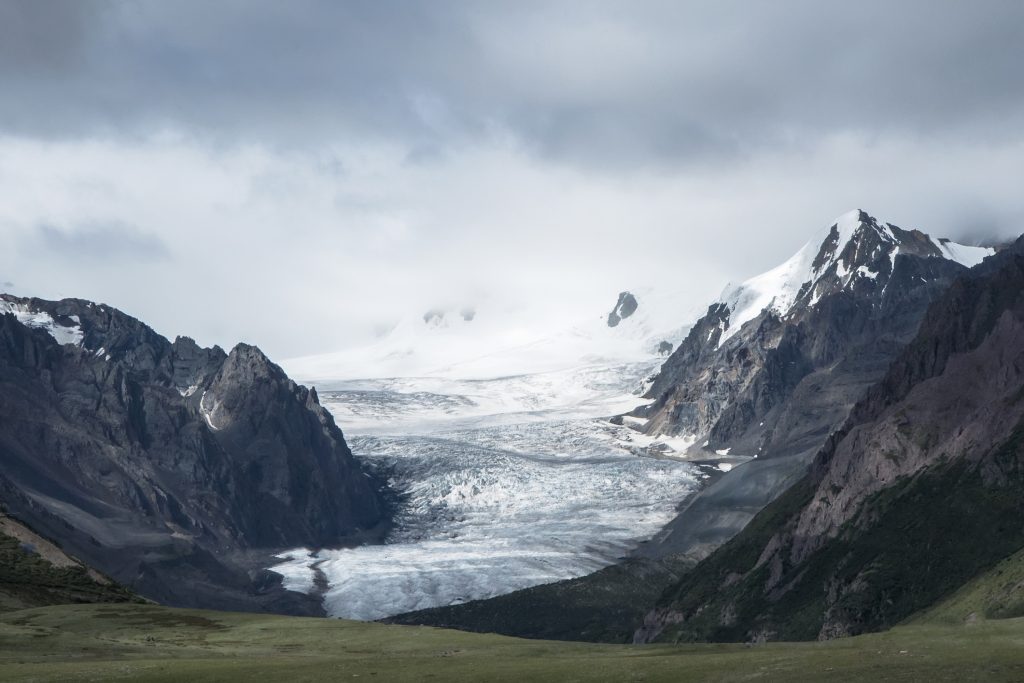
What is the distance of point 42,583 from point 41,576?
9.11 ft

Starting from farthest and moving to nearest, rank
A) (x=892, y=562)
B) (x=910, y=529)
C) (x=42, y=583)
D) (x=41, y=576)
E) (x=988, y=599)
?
(x=910, y=529), (x=892, y=562), (x=988, y=599), (x=41, y=576), (x=42, y=583)

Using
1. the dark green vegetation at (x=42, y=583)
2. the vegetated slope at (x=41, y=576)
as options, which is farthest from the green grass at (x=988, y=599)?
the dark green vegetation at (x=42, y=583)

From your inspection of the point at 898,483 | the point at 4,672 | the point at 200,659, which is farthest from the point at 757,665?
the point at 898,483

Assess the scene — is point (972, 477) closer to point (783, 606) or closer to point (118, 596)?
point (783, 606)

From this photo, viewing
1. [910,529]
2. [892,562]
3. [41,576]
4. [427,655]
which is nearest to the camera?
[427,655]

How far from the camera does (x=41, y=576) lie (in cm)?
12012

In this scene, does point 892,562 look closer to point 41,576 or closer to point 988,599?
point 988,599

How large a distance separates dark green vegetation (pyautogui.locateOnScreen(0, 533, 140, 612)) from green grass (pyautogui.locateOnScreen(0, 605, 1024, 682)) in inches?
752

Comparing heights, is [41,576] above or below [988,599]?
above

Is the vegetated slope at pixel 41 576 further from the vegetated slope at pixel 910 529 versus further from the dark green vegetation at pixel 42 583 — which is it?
the vegetated slope at pixel 910 529

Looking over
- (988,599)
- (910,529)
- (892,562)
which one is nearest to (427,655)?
(988,599)

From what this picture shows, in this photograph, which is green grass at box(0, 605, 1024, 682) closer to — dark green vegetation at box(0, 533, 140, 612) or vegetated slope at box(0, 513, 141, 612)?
→ dark green vegetation at box(0, 533, 140, 612)

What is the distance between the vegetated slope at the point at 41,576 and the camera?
365 feet

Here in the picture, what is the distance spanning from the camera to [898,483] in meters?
186
